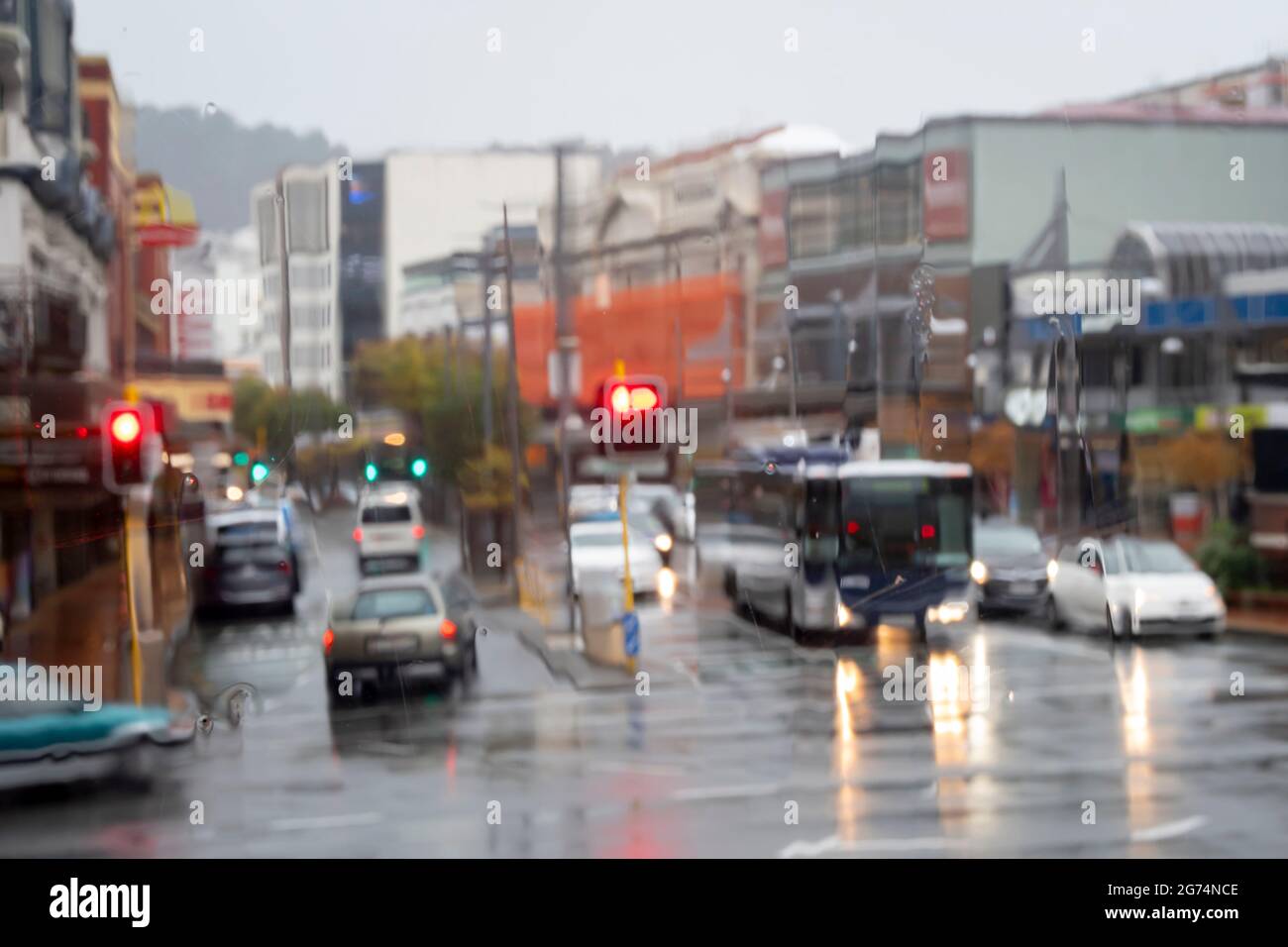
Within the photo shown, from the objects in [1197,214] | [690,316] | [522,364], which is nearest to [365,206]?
[522,364]

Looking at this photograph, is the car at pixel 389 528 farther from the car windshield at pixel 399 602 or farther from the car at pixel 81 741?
the car at pixel 81 741

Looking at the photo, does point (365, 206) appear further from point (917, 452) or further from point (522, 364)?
point (917, 452)

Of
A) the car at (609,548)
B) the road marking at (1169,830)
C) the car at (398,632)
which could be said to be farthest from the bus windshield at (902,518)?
the car at (398,632)

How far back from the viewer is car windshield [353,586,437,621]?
566cm

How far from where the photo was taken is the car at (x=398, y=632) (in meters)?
5.68

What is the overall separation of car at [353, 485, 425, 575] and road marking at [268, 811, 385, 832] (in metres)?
1.03

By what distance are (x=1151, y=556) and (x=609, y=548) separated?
2335 millimetres

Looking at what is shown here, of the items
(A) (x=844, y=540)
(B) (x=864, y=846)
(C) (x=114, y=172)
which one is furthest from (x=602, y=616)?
(C) (x=114, y=172)

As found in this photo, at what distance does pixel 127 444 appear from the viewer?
5.27m

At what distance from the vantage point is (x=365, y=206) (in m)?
5.67

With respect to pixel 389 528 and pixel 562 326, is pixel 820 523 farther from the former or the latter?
pixel 389 528

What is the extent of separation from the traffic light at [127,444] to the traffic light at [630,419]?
1647 mm

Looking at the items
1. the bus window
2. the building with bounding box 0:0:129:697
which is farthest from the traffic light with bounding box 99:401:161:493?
the bus window

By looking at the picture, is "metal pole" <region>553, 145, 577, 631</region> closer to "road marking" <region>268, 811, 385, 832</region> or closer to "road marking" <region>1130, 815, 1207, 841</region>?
"road marking" <region>268, 811, 385, 832</region>
